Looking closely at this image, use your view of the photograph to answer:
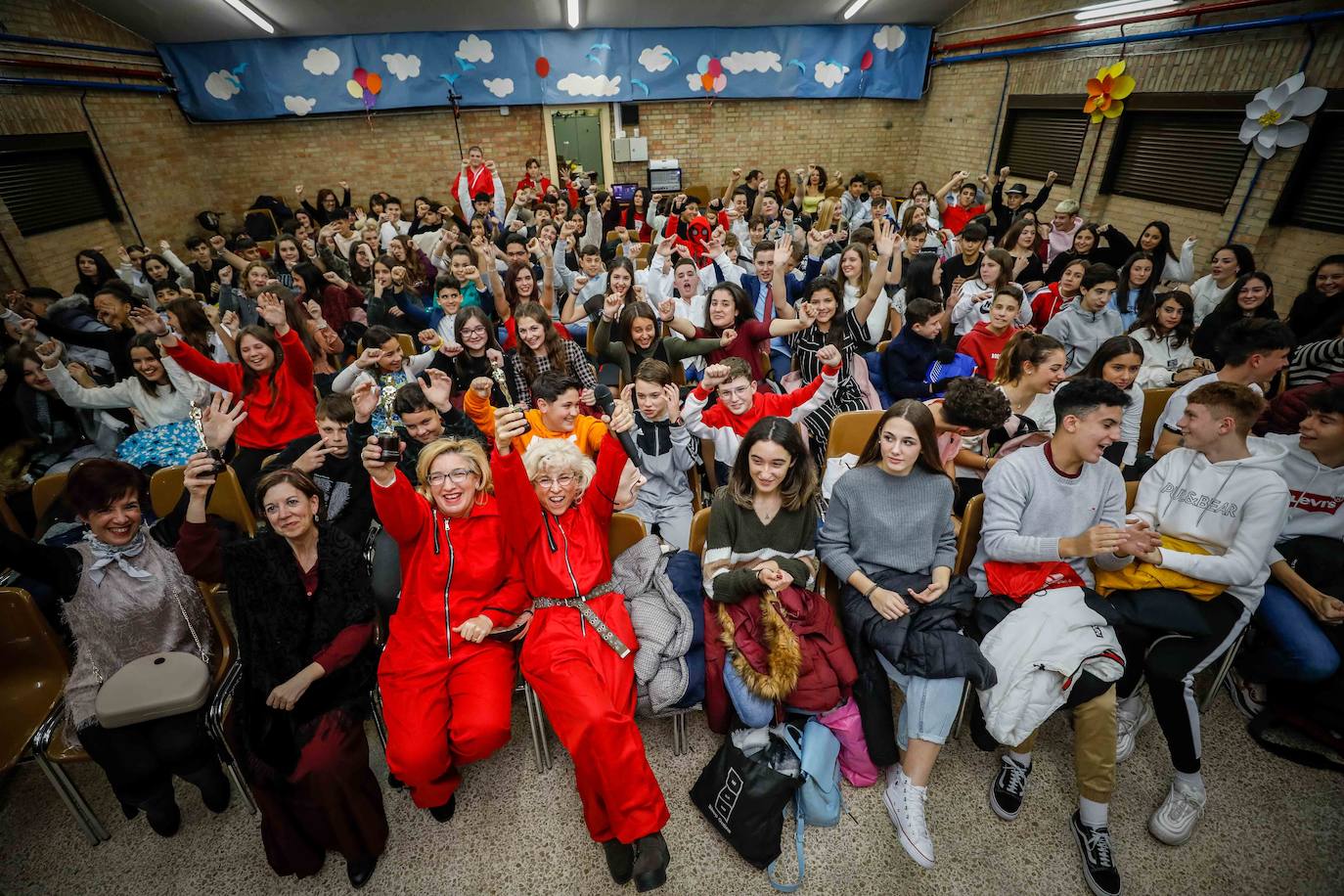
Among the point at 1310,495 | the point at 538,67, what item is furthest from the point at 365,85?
the point at 1310,495

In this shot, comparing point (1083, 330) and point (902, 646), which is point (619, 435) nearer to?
point (902, 646)

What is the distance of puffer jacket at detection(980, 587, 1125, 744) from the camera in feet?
6.75

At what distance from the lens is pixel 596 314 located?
4.97m

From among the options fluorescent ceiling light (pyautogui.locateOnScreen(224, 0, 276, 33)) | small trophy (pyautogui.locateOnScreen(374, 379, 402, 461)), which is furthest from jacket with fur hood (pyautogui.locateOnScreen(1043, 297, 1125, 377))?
fluorescent ceiling light (pyautogui.locateOnScreen(224, 0, 276, 33))

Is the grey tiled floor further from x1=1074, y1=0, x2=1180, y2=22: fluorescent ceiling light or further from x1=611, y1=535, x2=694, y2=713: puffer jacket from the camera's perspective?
x1=1074, y1=0, x2=1180, y2=22: fluorescent ceiling light

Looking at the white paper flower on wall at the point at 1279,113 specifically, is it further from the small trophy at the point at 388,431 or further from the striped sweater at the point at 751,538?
the small trophy at the point at 388,431

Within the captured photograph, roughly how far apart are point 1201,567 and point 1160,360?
8.14 ft

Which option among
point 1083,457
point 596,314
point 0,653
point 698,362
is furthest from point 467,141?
point 1083,457

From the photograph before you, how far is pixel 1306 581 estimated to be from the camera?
2.43 meters

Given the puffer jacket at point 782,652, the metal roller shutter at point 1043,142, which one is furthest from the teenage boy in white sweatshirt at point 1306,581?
the metal roller shutter at point 1043,142

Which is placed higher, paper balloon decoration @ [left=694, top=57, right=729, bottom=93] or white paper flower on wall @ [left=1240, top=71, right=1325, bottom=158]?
paper balloon decoration @ [left=694, top=57, right=729, bottom=93]

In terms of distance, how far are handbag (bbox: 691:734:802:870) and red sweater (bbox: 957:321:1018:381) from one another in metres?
2.85

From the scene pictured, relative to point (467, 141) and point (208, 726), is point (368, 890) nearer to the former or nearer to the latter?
point (208, 726)

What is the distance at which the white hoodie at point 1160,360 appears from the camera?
380 centimetres
